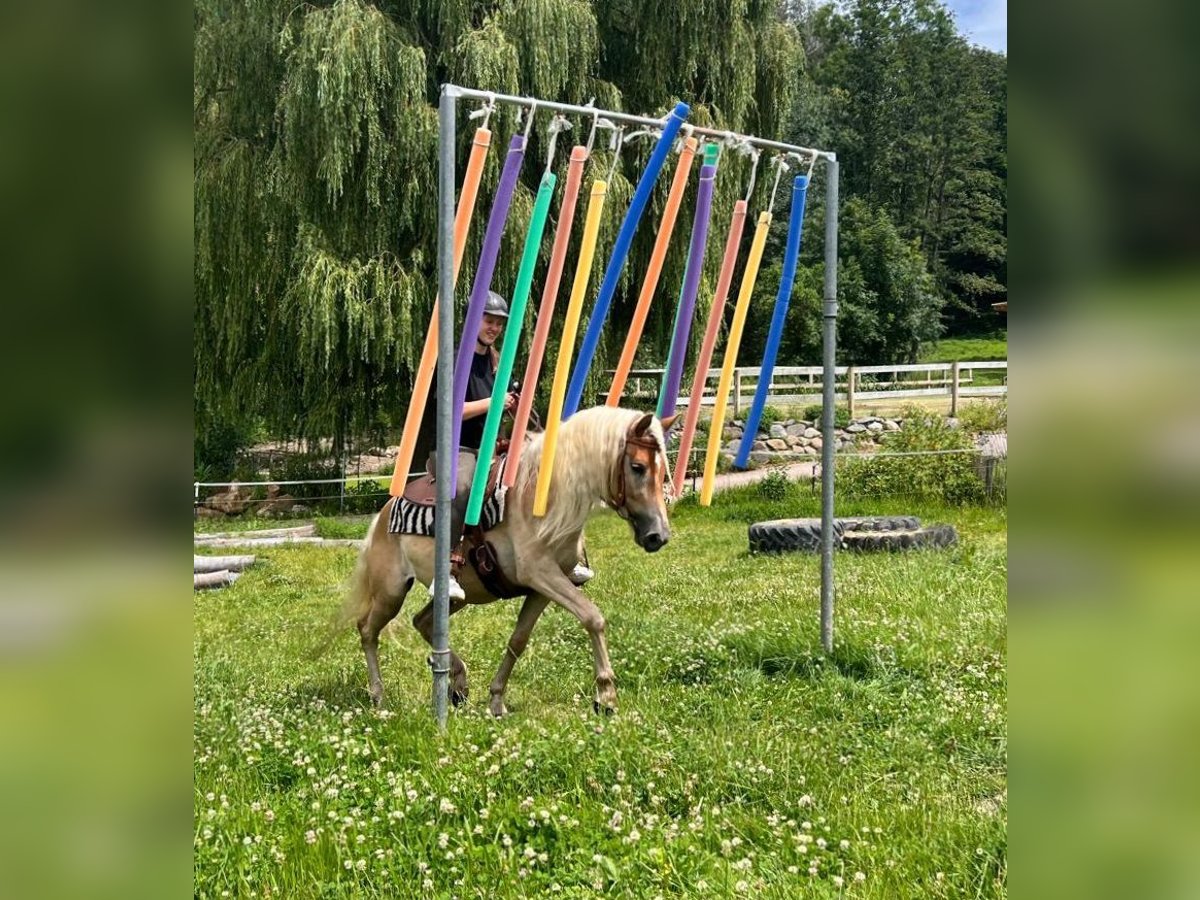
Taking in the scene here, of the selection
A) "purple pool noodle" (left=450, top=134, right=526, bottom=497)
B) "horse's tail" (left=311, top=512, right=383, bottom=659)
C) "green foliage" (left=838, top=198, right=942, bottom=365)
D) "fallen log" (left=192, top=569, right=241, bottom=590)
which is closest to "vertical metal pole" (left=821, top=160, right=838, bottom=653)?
"purple pool noodle" (left=450, top=134, right=526, bottom=497)

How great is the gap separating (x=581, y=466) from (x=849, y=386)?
15.7 metres

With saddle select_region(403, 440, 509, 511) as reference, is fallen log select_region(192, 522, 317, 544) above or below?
below

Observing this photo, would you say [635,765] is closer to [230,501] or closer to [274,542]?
[274,542]

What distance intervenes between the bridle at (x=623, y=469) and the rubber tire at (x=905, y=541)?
628 cm

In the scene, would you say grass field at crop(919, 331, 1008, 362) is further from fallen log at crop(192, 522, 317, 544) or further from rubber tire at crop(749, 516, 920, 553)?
fallen log at crop(192, 522, 317, 544)

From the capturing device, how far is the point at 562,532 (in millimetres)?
4824

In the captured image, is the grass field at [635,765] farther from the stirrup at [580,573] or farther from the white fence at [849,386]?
the white fence at [849,386]

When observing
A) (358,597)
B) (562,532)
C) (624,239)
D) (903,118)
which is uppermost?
(903,118)

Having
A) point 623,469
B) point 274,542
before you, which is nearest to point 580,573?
point 623,469

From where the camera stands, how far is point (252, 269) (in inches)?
499

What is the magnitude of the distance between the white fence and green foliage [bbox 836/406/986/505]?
7.71 feet

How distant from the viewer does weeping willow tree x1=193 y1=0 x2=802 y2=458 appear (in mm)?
11562
